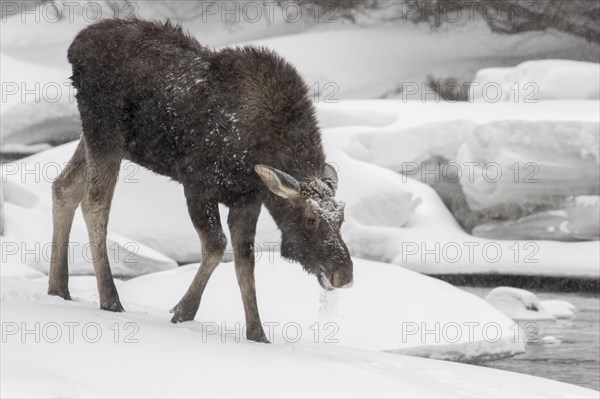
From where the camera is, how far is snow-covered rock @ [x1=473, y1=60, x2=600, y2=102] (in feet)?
53.6

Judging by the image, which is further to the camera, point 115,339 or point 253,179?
point 253,179

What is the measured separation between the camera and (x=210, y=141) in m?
5.92

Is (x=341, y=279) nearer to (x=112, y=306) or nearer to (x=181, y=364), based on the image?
(x=181, y=364)

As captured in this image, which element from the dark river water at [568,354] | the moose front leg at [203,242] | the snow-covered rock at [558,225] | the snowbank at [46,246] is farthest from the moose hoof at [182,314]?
the snow-covered rock at [558,225]

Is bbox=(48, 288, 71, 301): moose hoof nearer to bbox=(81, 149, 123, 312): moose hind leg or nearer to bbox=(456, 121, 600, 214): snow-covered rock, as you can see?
bbox=(81, 149, 123, 312): moose hind leg

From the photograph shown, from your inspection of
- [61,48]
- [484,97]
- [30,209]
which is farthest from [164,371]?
[61,48]

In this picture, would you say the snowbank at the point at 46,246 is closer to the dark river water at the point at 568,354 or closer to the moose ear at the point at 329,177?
the dark river water at the point at 568,354

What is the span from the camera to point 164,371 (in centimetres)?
462

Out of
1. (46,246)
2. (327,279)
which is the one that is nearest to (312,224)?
(327,279)

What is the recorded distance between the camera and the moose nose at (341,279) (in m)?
5.41

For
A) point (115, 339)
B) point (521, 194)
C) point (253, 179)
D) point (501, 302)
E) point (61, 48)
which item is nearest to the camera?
point (115, 339)

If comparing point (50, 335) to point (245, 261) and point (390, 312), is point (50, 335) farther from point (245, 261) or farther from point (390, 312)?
point (390, 312)

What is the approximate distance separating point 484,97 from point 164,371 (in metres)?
13.1

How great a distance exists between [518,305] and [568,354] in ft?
6.14
